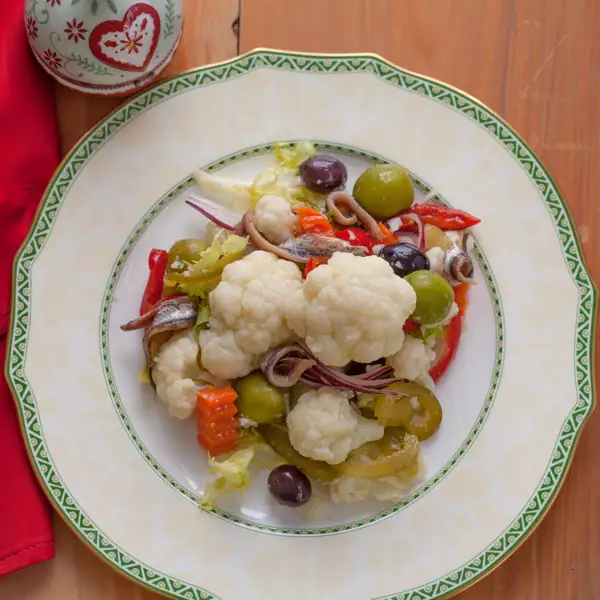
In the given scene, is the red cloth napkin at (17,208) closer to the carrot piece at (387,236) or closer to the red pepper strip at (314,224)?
the red pepper strip at (314,224)

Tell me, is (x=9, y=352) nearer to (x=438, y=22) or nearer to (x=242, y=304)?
(x=242, y=304)

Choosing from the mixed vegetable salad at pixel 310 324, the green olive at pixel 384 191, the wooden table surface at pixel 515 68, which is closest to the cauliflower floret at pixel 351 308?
the mixed vegetable salad at pixel 310 324

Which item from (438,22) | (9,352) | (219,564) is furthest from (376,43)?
(219,564)

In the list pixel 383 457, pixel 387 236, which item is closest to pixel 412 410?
pixel 383 457

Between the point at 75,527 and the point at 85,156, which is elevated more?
the point at 85,156

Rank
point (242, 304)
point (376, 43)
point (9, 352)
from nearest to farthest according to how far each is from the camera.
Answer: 1. point (242, 304)
2. point (9, 352)
3. point (376, 43)

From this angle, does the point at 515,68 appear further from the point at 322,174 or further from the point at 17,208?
the point at 17,208

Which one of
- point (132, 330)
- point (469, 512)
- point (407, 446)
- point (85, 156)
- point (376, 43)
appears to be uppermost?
point (376, 43)
